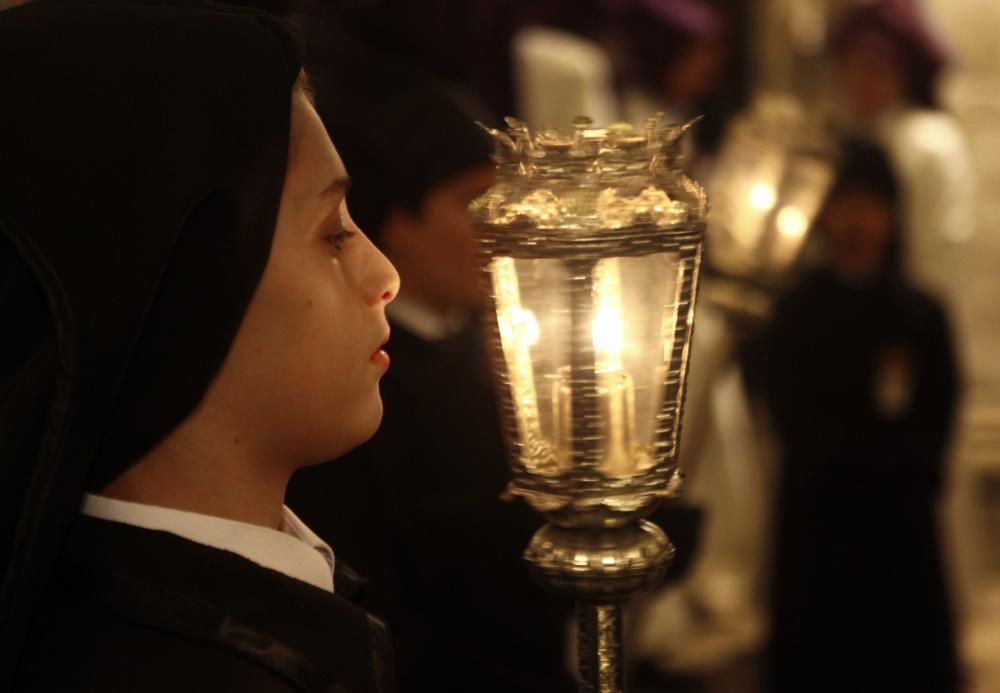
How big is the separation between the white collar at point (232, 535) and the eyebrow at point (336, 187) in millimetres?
278

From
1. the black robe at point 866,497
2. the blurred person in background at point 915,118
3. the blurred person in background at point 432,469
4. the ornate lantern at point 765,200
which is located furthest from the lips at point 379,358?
the blurred person in background at point 915,118

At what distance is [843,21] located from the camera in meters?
6.66

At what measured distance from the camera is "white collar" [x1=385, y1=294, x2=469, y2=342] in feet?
8.26

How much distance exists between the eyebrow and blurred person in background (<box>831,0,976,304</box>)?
5185mm

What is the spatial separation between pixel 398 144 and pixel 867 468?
2.68 meters

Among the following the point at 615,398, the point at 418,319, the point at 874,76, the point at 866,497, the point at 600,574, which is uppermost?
the point at 615,398

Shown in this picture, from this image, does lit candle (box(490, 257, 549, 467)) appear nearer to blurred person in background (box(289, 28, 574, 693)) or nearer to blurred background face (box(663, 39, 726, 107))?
blurred person in background (box(289, 28, 574, 693))

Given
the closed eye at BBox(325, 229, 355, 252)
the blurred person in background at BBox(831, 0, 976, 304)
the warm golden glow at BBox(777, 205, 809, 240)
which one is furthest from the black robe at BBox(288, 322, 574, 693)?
the blurred person in background at BBox(831, 0, 976, 304)

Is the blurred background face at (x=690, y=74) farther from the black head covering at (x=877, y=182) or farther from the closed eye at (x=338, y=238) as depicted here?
the closed eye at (x=338, y=238)

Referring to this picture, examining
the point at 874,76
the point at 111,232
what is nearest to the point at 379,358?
the point at 111,232

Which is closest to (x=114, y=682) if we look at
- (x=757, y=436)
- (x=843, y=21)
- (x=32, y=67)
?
(x=32, y=67)

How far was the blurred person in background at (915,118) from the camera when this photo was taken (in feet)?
20.9

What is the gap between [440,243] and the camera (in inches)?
101

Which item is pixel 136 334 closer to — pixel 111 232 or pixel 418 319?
pixel 111 232
